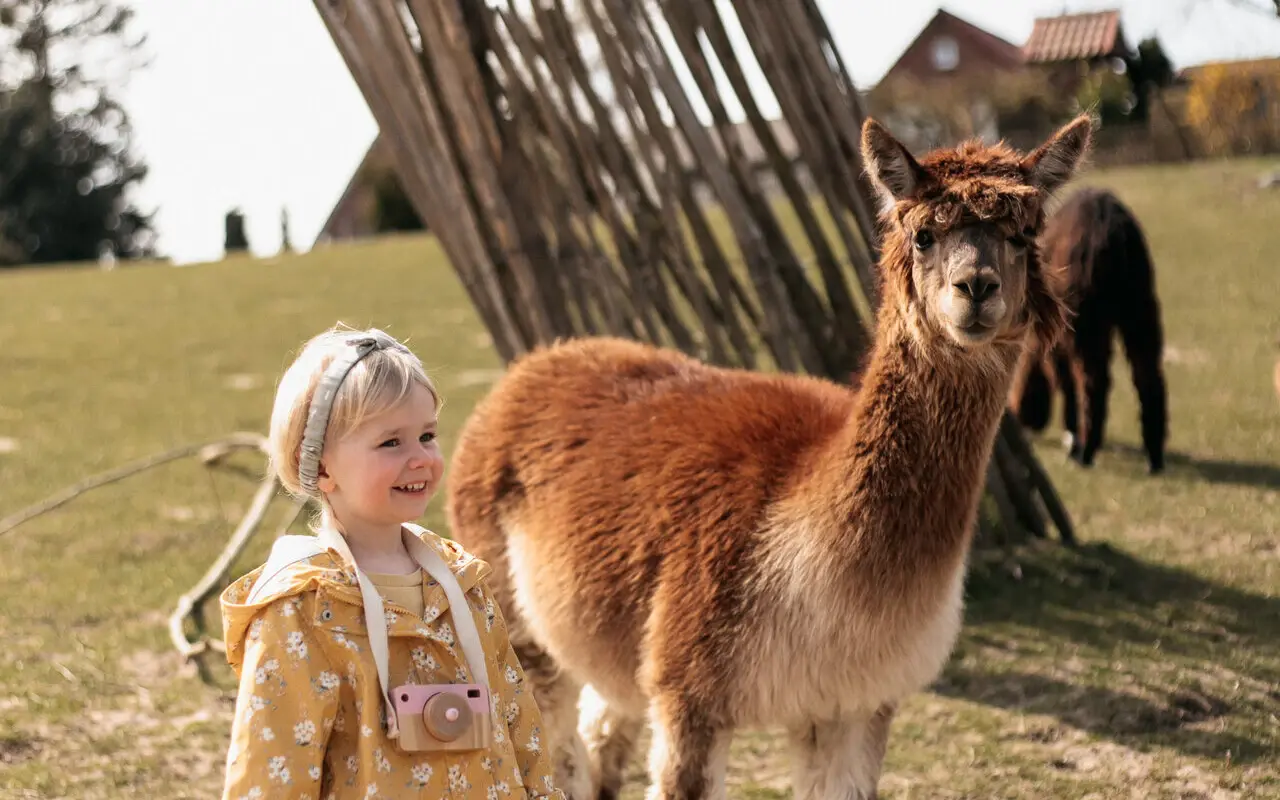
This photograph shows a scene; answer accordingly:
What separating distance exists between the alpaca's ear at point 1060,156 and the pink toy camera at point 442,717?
1.84 m

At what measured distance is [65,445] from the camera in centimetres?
1000

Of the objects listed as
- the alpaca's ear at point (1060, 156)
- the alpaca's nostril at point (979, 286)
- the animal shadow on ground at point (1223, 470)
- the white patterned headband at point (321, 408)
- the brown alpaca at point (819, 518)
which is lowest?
the animal shadow on ground at point (1223, 470)

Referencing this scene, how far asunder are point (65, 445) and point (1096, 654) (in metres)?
7.21

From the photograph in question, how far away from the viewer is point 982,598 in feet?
19.7

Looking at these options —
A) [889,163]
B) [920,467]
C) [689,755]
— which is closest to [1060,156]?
[889,163]

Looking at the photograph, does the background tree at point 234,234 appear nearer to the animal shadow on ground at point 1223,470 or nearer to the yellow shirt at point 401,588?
the animal shadow on ground at point 1223,470

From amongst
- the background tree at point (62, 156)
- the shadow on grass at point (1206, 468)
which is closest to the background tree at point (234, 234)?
the background tree at point (62, 156)

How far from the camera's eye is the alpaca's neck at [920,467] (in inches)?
131

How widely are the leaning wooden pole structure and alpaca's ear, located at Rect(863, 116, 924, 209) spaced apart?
84.7 inches

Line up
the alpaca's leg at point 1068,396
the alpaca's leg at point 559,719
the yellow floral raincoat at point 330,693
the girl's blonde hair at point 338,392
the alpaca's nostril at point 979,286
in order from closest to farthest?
the yellow floral raincoat at point 330,693
the girl's blonde hair at point 338,392
the alpaca's nostril at point 979,286
the alpaca's leg at point 559,719
the alpaca's leg at point 1068,396

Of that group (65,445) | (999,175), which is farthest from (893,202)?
(65,445)

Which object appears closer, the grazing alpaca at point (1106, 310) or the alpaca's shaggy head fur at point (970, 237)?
the alpaca's shaggy head fur at point (970, 237)

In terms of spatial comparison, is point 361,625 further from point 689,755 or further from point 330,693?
point 689,755

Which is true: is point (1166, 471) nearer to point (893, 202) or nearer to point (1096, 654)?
point (1096, 654)
